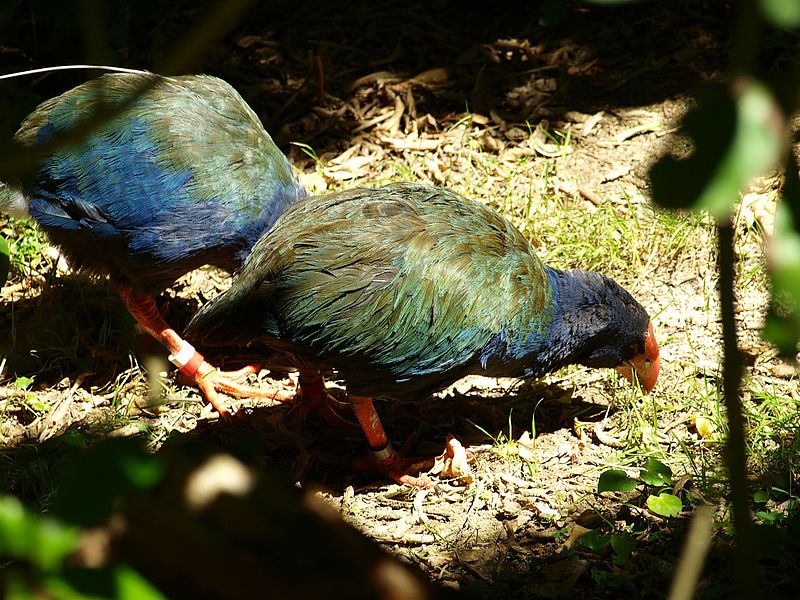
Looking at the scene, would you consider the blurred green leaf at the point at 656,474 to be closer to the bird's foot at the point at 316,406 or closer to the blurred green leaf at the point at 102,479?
the bird's foot at the point at 316,406

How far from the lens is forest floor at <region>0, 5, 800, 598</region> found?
130 inches

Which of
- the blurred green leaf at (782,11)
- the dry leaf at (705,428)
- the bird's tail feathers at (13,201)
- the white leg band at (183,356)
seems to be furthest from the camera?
the white leg band at (183,356)

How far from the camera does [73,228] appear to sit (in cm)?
385

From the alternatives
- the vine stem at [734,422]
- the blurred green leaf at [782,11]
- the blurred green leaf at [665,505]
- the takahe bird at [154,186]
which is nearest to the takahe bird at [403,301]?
the takahe bird at [154,186]

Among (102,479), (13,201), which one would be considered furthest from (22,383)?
(102,479)

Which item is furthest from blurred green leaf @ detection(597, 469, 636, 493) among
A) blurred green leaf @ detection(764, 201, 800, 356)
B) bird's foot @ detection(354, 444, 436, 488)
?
blurred green leaf @ detection(764, 201, 800, 356)

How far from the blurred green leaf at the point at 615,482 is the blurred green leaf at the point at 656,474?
0.17 feet

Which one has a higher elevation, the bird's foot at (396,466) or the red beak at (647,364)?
the red beak at (647,364)

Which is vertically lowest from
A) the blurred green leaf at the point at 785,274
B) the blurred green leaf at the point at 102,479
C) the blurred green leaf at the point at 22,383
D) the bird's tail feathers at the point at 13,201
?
the blurred green leaf at the point at 22,383

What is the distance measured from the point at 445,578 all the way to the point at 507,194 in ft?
7.85

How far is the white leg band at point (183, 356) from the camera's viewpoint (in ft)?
14.3

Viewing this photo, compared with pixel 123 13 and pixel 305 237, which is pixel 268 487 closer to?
pixel 305 237

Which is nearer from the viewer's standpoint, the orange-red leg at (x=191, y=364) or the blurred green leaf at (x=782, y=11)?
the blurred green leaf at (x=782, y=11)

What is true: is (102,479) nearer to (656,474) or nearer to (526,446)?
(656,474)
